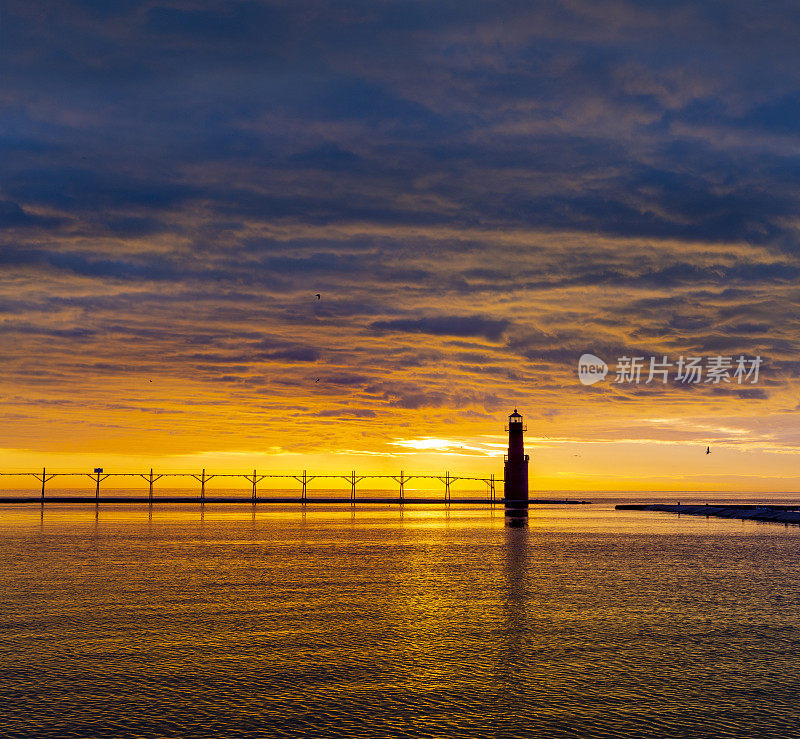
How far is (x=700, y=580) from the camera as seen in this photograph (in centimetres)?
4025

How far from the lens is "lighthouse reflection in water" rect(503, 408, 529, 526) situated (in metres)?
120

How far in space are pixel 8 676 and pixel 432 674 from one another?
33.2ft

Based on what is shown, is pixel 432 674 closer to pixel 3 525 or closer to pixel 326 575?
pixel 326 575

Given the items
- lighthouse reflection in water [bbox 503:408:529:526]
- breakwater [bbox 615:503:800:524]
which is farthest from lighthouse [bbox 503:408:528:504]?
breakwater [bbox 615:503:800:524]

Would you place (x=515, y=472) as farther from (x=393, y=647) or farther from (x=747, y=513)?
(x=393, y=647)

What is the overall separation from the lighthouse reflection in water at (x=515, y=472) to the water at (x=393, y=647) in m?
71.6

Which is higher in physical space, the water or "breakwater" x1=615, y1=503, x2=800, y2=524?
the water

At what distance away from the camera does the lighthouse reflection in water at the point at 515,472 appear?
395 feet

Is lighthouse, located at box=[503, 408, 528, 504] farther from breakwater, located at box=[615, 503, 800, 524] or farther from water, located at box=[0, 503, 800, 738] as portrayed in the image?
water, located at box=[0, 503, 800, 738]

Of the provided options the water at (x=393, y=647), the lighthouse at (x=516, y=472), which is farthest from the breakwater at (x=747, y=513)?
the water at (x=393, y=647)

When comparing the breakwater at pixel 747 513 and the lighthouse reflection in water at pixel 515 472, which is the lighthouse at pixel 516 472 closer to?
the lighthouse reflection in water at pixel 515 472

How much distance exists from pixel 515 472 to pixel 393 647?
106174mm

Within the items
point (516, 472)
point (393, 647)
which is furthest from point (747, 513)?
point (393, 647)

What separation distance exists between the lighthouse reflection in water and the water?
71574 mm
